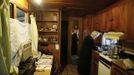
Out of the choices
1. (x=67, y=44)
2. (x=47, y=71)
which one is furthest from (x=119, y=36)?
(x=67, y=44)

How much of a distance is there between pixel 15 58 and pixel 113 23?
263 centimetres

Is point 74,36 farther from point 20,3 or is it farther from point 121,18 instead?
point 20,3

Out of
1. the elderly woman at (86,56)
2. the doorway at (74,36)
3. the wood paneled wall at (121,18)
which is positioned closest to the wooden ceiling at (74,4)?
the wood paneled wall at (121,18)

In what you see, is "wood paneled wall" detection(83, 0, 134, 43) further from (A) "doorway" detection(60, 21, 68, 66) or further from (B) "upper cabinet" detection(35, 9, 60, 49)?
(A) "doorway" detection(60, 21, 68, 66)

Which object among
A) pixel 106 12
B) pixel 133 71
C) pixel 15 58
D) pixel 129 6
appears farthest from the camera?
pixel 106 12

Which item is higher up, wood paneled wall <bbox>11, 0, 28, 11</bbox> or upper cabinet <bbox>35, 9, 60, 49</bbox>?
wood paneled wall <bbox>11, 0, 28, 11</bbox>

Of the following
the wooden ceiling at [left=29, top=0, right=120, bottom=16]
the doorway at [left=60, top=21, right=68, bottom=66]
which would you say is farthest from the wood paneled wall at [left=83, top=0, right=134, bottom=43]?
the doorway at [left=60, top=21, right=68, bottom=66]

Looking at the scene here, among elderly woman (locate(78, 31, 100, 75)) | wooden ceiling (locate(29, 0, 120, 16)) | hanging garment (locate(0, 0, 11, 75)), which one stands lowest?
elderly woman (locate(78, 31, 100, 75))

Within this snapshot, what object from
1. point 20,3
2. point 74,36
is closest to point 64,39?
point 74,36

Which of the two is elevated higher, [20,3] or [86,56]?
[20,3]

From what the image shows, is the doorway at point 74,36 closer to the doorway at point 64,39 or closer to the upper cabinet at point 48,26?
the doorway at point 64,39

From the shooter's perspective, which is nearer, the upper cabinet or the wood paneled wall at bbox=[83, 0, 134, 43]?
the wood paneled wall at bbox=[83, 0, 134, 43]

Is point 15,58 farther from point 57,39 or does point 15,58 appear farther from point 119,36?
point 57,39

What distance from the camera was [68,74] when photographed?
4.90 metres
